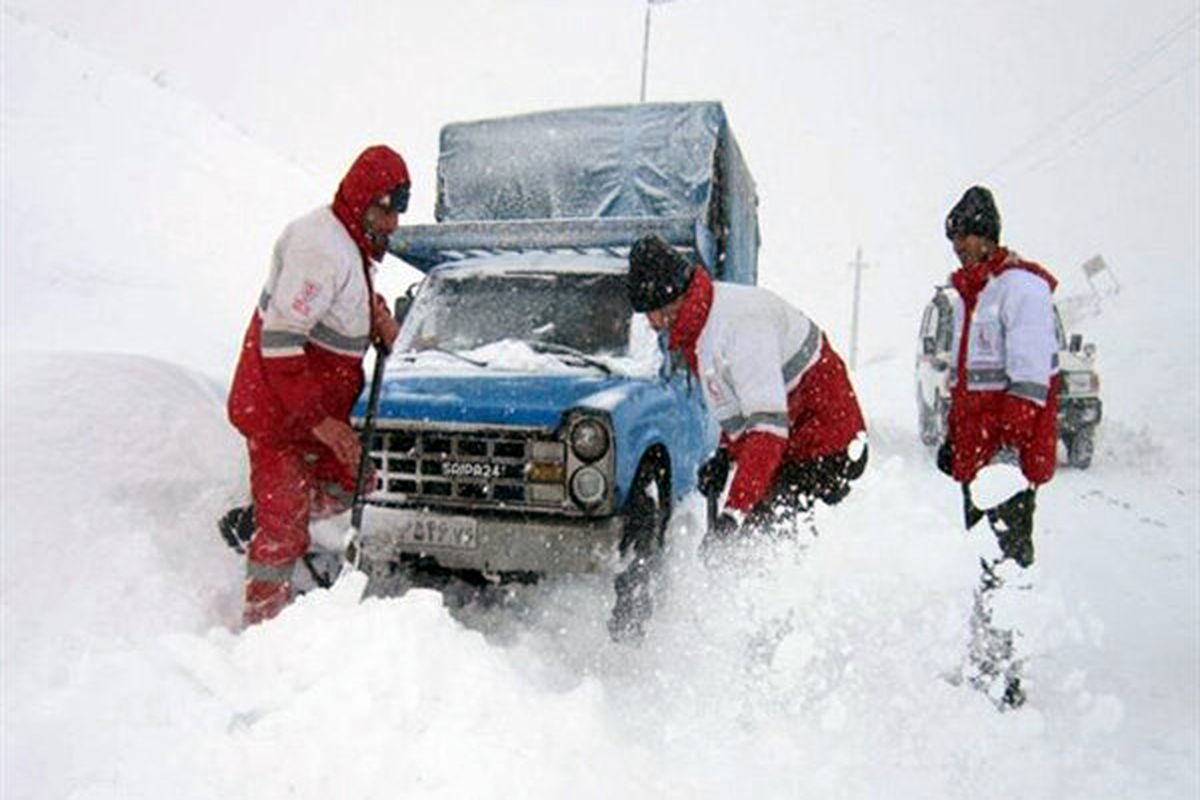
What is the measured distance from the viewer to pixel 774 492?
3969 mm

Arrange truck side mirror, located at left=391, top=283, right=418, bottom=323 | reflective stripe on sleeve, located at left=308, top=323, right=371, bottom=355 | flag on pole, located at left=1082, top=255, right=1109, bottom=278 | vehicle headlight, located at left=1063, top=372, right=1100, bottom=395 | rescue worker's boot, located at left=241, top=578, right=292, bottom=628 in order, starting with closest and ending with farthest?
rescue worker's boot, located at left=241, top=578, right=292, bottom=628 → reflective stripe on sleeve, located at left=308, top=323, right=371, bottom=355 → truck side mirror, located at left=391, top=283, right=418, bottom=323 → vehicle headlight, located at left=1063, top=372, right=1100, bottom=395 → flag on pole, located at left=1082, top=255, right=1109, bottom=278

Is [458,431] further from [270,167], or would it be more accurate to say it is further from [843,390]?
[270,167]

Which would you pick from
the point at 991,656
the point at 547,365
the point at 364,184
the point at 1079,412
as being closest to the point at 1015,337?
the point at 991,656

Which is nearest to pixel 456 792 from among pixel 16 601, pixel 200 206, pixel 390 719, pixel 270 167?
pixel 390 719

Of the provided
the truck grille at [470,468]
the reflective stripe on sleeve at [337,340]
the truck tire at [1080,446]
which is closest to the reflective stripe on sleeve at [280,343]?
the reflective stripe on sleeve at [337,340]

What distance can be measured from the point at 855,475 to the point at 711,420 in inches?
101

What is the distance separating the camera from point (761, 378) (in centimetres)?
342

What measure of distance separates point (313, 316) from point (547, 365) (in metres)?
1.47

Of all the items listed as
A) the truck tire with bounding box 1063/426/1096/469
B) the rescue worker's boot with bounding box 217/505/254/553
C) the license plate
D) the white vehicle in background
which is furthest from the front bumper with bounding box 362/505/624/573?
the truck tire with bounding box 1063/426/1096/469

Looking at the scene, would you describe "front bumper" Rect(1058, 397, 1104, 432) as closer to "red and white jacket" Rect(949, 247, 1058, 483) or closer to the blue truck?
the blue truck

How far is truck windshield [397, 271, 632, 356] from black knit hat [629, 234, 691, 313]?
168cm

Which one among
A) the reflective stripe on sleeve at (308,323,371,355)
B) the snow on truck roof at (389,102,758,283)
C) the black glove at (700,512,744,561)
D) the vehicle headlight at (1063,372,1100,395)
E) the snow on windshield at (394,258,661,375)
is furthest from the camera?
the vehicle headlight at (1063,372,1100,395)

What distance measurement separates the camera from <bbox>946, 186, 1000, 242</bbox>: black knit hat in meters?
3.78

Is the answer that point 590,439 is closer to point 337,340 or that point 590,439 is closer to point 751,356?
point 751,356
